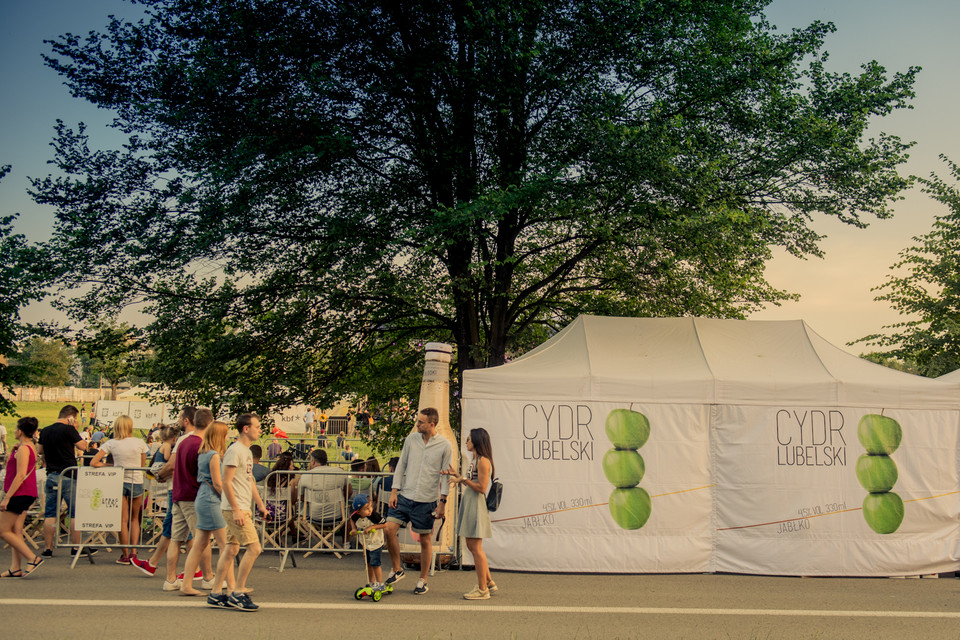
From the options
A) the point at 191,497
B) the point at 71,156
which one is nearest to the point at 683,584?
the point at 191,497

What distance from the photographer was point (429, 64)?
1435 cm

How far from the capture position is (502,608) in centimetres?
761

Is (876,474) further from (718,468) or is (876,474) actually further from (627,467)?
(627,467)

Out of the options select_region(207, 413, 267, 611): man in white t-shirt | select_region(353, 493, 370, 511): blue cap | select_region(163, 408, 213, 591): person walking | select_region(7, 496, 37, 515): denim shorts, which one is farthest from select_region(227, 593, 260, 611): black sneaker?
select_region(7, 496, 37, 515): denim shorts

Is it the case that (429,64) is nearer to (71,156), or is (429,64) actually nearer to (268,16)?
(268,16)

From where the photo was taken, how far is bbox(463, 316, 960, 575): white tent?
32.7ft

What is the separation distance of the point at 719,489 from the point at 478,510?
3.75m

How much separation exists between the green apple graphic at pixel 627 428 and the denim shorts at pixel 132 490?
6.19 metres

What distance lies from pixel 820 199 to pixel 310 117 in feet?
31.4

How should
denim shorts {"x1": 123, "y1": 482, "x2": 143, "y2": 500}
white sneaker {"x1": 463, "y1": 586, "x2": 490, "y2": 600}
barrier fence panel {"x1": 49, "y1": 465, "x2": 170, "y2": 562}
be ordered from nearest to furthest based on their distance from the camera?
white sneaker {"x1": 463, "y1": 586, "x2": 490, "y2": 600}, barrier fence panel {"x1": 49, "y1": 465, "x2": 170, "y2": 562}, denim shorts {"x1": 123, "y1": 482, "x2": 143, "y2": 500}

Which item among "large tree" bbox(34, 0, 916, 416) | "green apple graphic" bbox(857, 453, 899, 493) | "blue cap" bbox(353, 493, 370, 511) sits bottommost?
"blue cap" bbox(353, 493, 370, 511)

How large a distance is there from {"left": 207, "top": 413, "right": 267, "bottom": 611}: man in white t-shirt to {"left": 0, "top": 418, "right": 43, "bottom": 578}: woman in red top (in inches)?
104

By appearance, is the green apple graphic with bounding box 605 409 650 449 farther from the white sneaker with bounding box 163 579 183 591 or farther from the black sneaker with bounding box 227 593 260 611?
the white sneaker with bounding box 163 579 183 591

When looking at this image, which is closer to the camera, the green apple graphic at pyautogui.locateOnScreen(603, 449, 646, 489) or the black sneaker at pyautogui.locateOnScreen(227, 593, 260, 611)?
the black sneaker at pyautogui.locateOnScreen(227, 593, 260, 611)
